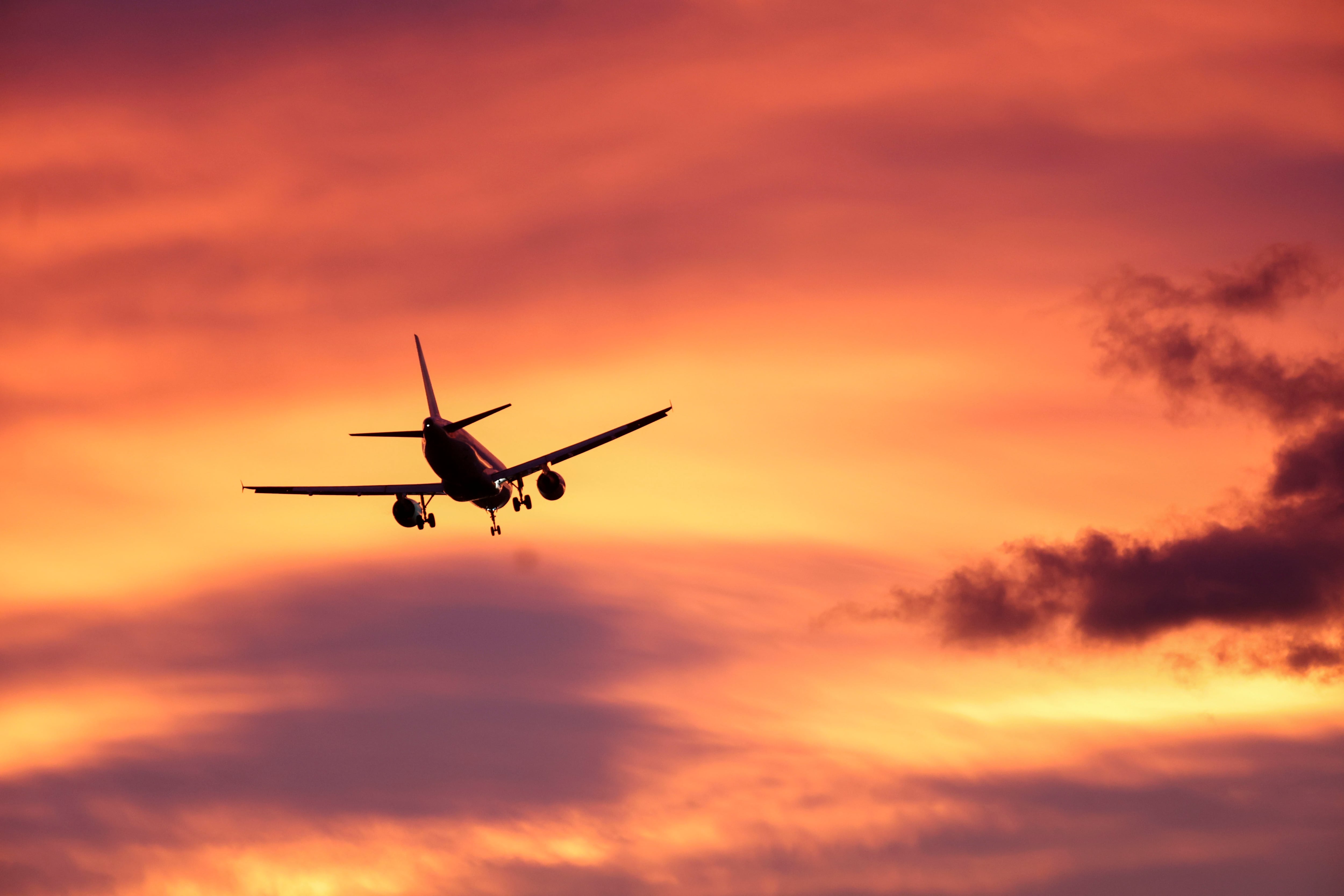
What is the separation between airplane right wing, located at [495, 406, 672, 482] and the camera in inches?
5344

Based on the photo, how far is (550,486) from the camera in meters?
139

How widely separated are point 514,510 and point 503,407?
17.5 metres

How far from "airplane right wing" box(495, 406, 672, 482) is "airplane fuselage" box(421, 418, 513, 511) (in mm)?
775

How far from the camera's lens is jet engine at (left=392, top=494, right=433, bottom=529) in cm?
13650

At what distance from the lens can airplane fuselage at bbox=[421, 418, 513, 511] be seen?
426 feet

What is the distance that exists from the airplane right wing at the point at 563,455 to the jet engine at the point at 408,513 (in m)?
7.31

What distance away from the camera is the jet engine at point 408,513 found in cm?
13650

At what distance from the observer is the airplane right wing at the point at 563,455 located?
135750 mm

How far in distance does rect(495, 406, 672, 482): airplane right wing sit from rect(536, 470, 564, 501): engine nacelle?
75 centimetres

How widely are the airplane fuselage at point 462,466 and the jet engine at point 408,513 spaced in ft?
12.3

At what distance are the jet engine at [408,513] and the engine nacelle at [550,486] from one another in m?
9.15

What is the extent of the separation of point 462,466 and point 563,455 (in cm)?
989

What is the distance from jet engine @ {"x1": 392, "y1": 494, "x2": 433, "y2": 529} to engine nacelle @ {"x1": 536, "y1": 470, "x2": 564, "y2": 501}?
9.15 metres

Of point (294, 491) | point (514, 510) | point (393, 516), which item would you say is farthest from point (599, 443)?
point (294, 491)
